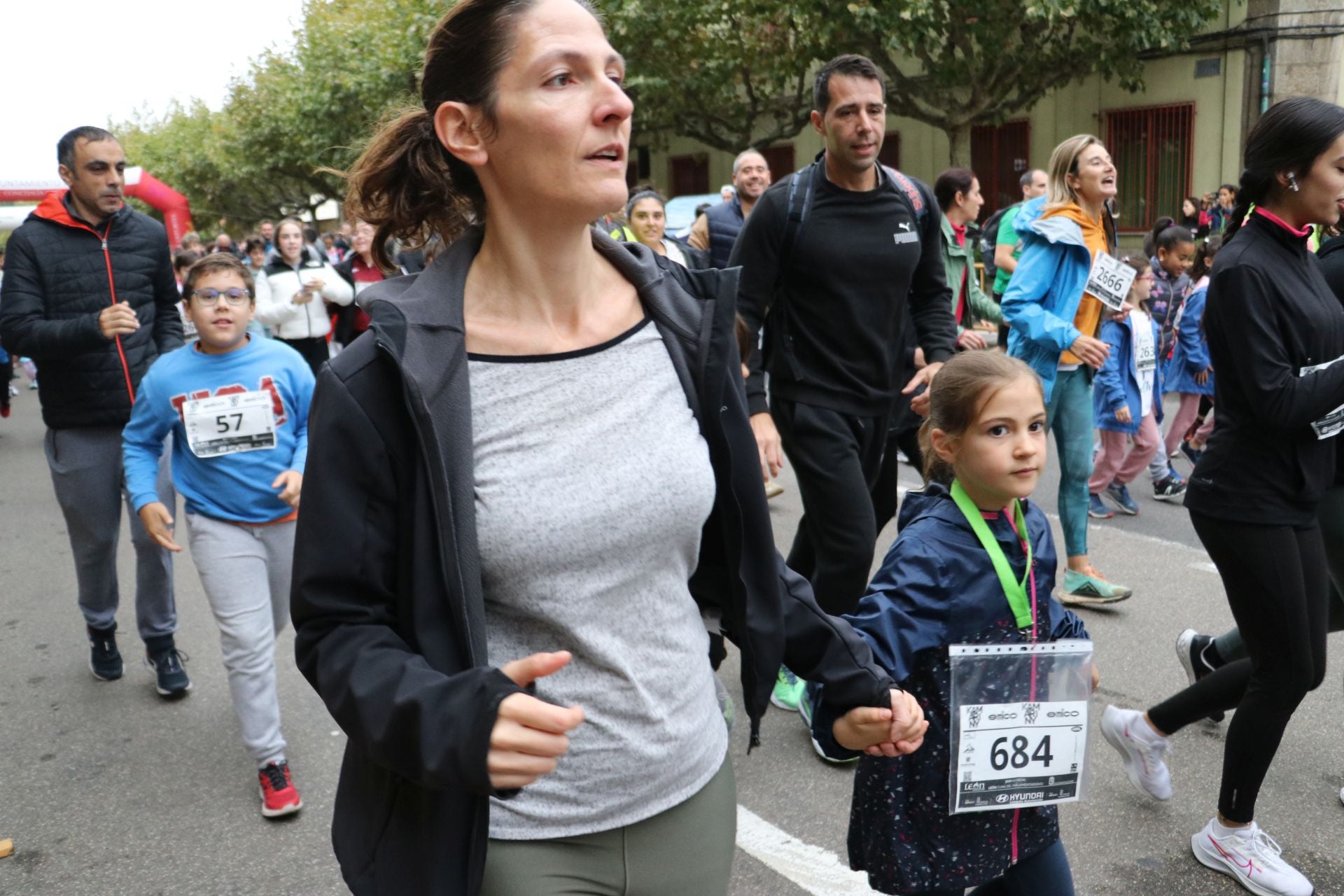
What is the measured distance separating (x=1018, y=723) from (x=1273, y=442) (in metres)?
1.22

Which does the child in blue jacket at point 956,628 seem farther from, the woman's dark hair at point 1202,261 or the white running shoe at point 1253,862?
the woman's dark hair at point 1202,261

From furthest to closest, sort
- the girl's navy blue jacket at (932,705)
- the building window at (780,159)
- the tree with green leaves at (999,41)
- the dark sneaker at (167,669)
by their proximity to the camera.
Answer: the building window at (780,159)
the tree with green leaves at (999,41)
the dark sneaker at (167,669)
the girl's navy blue jacket at (932,705)

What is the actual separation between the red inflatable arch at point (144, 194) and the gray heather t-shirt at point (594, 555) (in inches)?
1221

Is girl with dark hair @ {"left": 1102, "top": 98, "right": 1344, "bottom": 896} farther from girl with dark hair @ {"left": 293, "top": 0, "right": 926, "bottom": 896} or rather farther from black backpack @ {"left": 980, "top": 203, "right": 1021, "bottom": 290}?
black backpack @ {"left": 980, "top": 203, "right": 1021, "bottom": 290}

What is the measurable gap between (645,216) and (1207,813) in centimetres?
468

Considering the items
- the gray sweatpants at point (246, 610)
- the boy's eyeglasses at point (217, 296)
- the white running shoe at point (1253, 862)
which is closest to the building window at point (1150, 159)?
the white running shoe at point (1253, 862)

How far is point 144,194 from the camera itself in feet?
Answer: 114

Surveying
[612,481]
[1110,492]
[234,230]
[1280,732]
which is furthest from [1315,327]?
[234,230]

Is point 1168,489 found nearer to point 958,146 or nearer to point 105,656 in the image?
point 105,656

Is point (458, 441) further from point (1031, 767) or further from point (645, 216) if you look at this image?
point (645, 216)

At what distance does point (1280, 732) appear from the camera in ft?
10.6

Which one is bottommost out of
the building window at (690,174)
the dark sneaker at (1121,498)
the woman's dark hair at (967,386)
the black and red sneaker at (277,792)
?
the building window at (690,174)

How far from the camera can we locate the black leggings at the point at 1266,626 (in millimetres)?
3123

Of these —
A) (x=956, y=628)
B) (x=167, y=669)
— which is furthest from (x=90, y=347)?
(x=956, y=628)
